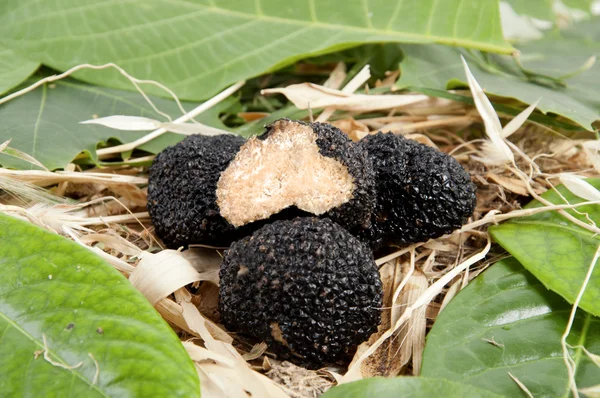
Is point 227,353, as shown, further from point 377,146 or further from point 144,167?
point 144,167

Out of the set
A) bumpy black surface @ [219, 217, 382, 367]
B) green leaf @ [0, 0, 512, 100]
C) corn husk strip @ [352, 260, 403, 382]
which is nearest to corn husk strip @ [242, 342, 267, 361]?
bumpy black surface @ [219, 217, 382, 367]

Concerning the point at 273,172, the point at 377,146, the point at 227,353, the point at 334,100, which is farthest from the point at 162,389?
the point at 334,100

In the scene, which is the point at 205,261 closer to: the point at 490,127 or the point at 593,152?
the point at 490,127

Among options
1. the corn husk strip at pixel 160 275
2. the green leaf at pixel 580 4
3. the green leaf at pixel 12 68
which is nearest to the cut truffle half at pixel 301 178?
the corn husk strip at pixel 160 275

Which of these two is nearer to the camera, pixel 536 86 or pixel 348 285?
pixel 348 285

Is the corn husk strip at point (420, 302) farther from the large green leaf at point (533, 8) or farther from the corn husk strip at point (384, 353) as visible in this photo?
the large green leaf at point (533, 8)

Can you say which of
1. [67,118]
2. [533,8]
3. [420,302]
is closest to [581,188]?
[420,302]

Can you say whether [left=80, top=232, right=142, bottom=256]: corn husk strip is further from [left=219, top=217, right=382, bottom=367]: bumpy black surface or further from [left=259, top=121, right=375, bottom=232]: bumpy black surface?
[left=259, top=121, right=375, bottom=232]: bumpy black surface
